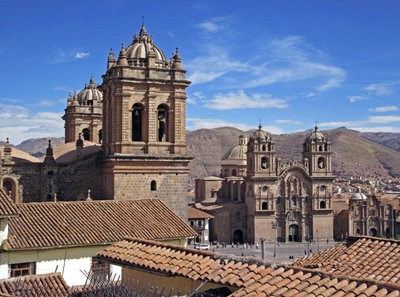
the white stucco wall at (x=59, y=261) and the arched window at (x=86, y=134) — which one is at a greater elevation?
the arched window at (x=86, y=134)

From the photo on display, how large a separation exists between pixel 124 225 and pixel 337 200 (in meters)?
51.3

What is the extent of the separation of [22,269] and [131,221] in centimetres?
386

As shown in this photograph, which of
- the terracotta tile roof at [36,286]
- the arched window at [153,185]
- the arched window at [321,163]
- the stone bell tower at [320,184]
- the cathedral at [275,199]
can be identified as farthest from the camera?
the arched window at [321,163]

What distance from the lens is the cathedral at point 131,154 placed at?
898 inches

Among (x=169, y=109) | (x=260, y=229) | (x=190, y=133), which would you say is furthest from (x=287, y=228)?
(x=190, y=133)

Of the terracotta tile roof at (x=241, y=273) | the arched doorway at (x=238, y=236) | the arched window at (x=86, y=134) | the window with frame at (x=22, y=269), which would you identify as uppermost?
the arched window at (x=86, y=134)

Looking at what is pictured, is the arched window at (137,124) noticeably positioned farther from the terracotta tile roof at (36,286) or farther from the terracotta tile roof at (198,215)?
the terracotta tile roof at (198,215)

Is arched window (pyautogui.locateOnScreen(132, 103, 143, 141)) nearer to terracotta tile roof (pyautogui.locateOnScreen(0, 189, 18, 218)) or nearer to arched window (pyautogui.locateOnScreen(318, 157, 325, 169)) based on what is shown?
terracotta tile roof (pyautogui.locateOnScreen(0, 189, 18, 218))

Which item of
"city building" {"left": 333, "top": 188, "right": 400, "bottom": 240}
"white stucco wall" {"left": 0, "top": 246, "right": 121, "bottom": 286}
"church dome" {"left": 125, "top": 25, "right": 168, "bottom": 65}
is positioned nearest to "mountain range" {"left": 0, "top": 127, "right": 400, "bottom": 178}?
"city building" {"left": 333, "top": 188, "right": 400, "bottom": 240}

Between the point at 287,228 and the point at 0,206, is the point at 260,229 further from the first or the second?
the point at 0,206

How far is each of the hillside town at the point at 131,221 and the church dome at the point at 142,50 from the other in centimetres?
5

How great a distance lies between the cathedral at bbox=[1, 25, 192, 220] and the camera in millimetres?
22797

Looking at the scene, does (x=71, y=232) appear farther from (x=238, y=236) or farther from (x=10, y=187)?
(x=238, y=236)

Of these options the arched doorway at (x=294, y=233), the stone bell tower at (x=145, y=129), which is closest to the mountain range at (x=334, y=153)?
the arched doorway at (x=294, y=233)
